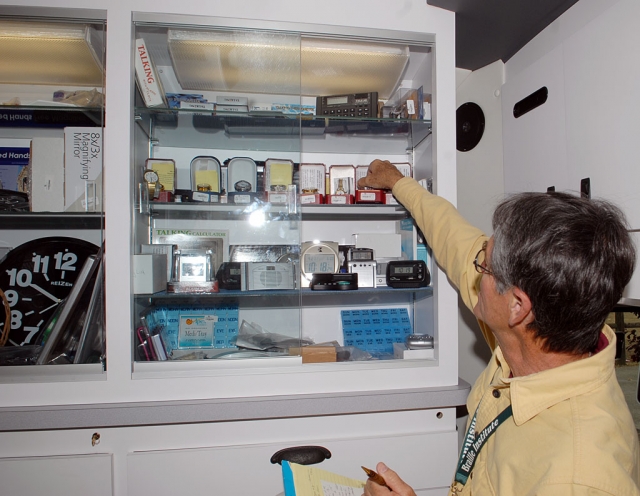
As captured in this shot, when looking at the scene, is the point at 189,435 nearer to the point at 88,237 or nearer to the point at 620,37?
the point at 88,237

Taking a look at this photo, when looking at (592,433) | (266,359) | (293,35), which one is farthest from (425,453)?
(293,35)

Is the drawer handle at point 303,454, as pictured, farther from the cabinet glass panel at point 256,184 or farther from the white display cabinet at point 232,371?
the cabinet glass panel at point 256,184

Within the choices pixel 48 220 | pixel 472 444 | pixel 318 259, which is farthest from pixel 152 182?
pixel 472 444

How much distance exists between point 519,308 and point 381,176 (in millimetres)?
1016

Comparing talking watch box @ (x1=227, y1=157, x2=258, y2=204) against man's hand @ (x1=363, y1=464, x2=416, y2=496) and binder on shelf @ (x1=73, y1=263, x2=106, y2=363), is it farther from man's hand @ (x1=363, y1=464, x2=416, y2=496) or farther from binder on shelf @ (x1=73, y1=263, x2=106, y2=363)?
man's hand @ (x1=363, y1=464, x2=416, y2=496)

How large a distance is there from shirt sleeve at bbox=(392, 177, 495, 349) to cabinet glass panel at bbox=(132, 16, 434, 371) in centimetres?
20

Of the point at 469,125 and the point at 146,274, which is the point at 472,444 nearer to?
the point at 146,274

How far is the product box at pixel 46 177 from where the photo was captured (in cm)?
172

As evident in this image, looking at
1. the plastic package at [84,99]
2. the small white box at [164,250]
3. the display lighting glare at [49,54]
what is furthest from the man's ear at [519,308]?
the display lighting glare at [49,54]

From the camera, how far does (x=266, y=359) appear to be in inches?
63.2

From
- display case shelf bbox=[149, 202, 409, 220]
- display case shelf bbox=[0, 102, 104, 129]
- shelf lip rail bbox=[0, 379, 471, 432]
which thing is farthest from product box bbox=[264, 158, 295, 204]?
shelf lip rail bbox=[0, 379, 471, 432]

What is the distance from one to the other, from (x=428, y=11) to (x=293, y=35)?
22.8 inches

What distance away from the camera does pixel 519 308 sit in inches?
40.6

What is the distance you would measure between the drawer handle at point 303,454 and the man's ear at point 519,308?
3.01ft
